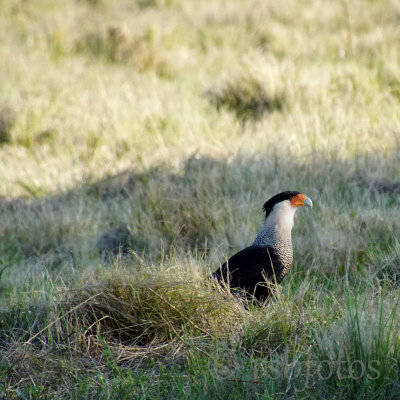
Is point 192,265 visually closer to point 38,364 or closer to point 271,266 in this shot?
point 271,266

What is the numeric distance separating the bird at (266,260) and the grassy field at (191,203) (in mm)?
116

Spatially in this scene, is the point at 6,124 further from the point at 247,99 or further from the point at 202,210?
the point at 202,210

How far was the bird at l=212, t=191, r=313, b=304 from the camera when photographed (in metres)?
3.69

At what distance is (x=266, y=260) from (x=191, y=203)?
55.1 inches

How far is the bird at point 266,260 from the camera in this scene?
145 inches

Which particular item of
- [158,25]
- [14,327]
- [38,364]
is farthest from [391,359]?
[158,25]

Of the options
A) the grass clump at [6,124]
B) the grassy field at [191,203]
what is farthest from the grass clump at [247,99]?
the grass clump at [6,124]

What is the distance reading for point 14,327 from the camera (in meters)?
3.42

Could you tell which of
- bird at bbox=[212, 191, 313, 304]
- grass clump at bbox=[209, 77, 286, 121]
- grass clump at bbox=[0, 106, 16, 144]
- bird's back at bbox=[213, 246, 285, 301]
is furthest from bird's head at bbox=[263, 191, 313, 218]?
grass clump at bbox=[0, 106, 16, 144]

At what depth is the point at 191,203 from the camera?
5043 mm

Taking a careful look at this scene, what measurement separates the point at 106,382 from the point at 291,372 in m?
0.80

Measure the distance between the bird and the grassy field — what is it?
12 centimetres

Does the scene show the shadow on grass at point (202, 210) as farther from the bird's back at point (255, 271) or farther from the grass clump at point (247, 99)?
the grass clump at point (247, 99)

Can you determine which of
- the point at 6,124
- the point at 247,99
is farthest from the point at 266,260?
the point at 6,124
